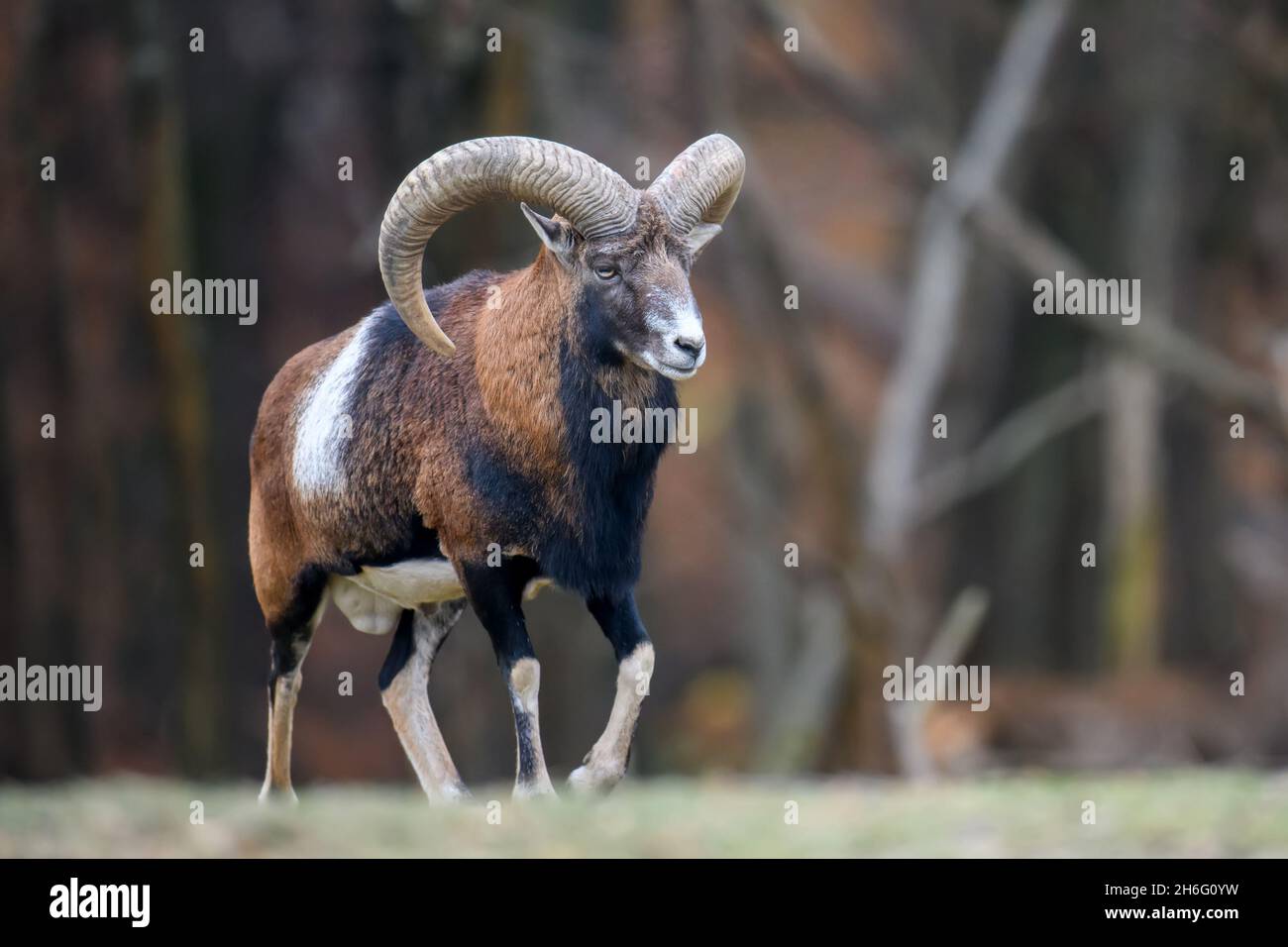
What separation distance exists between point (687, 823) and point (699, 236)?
17.7 feet

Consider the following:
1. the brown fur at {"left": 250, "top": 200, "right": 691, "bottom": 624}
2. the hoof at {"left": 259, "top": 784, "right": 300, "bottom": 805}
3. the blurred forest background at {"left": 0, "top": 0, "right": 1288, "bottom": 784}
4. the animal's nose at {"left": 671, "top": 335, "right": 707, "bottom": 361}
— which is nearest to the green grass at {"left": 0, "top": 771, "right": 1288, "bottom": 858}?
the hoof at {"left": 259, "top": 784, "right": 300, "bottom": 805}

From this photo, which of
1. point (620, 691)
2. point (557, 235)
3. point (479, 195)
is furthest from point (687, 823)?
point (479, 195)

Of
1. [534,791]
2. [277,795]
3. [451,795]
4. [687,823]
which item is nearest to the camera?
[534,791]

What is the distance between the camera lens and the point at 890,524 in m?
22.3

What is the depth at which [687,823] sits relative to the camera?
35.2 feet

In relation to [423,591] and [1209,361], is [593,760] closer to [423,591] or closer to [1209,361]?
[423,591]

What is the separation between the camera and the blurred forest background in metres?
19.6

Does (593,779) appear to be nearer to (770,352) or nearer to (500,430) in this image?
(500,430)

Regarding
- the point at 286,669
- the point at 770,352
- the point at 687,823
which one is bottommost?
the point at 687,823

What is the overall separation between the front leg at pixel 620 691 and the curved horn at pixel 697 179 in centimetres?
129

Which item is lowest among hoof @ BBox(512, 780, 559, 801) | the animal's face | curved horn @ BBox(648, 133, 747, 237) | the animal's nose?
hoof @ BBox(512, 780, 559, 801)

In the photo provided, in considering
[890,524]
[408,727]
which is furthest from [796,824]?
[890,524]

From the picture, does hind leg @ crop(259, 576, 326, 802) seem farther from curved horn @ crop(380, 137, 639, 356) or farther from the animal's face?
the animal's face
